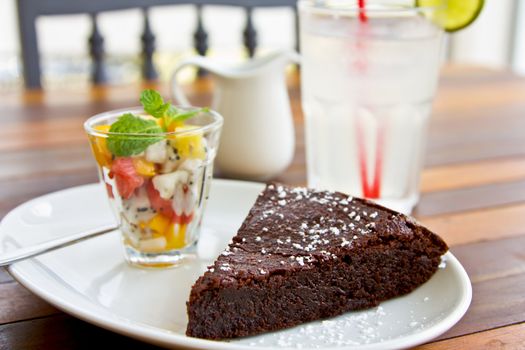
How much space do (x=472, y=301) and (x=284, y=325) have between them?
0.84 ft

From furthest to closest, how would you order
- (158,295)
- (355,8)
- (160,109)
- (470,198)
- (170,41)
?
(170,41) → (470,198) → (355,8) → (160,109) → (158,295)

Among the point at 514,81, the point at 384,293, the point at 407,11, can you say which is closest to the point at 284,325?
the point at 384,293

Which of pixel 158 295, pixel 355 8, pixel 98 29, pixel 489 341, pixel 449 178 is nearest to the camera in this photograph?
pixel 489 341

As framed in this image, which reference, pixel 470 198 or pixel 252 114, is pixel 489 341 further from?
pixel 252 114

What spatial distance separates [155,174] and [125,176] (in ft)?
0.14

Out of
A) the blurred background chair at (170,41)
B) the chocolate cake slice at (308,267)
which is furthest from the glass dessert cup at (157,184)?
the blurred background chair at (170,41)

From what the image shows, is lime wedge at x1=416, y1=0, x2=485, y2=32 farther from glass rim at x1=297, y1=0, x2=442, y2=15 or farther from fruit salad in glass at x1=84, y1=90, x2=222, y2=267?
fruit salad in glass at x1=84, y1=90, x2=222, y2=267

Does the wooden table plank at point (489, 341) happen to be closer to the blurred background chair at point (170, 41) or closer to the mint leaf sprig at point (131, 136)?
the mint leaf sprig at point (131, 136)

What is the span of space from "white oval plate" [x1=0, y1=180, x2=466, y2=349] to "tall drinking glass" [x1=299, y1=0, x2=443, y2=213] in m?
0.25

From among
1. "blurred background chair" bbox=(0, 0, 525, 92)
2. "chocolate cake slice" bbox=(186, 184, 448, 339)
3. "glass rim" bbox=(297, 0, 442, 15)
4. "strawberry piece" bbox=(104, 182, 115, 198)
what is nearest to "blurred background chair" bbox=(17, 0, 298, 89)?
"glass rim" bbox=(297, 0, 442, 15)

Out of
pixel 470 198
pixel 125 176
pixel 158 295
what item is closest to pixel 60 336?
pixel 158 295

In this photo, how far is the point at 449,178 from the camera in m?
1.43

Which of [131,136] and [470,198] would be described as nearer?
[131,136]

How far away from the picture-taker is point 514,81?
2246 mm
